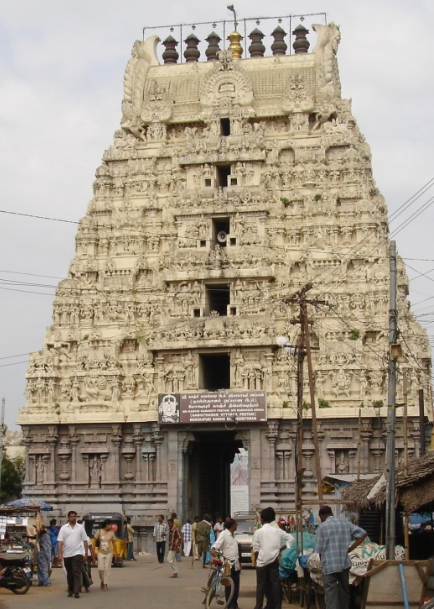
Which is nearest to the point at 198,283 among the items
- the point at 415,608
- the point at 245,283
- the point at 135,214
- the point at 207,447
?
the point at 245,283

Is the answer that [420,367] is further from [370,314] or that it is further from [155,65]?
[155,65]

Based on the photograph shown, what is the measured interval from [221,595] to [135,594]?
15.4ft

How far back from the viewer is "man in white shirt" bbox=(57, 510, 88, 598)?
26688mm

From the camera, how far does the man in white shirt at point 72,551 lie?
2669 cm

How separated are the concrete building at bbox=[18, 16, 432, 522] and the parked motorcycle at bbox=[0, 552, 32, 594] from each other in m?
21.0

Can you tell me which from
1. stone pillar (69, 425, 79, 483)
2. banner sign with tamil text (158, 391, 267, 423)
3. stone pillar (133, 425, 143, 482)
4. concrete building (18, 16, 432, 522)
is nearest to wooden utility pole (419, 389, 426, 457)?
concrete building (18, 16, 432, 522)

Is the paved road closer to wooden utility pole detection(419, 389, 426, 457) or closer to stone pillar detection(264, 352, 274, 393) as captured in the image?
wooden utility pole detection(419, 389, 426, 457)

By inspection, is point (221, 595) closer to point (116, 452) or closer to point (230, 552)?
point (230, 552)

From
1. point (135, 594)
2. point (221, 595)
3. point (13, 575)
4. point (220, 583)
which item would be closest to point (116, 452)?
point (13, 575)

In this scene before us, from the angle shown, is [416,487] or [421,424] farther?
[421,424]

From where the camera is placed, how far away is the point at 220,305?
181ft

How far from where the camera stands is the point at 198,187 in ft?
178

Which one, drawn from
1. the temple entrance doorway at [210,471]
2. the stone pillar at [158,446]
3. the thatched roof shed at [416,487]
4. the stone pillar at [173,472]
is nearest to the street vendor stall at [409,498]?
the thatched roof shed at [416,487]

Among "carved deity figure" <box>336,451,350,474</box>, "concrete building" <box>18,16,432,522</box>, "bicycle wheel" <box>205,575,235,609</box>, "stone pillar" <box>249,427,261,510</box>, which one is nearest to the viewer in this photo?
"bicycle wheel" <box>205,575,235,609</box>
